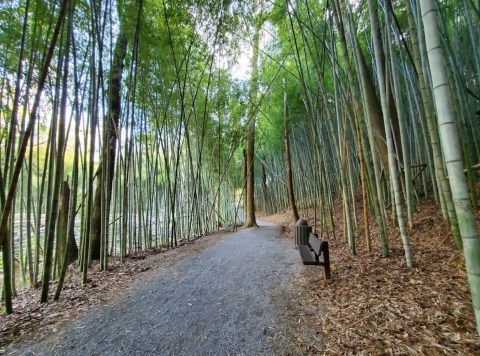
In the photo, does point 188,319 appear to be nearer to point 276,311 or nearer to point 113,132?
point 276,311

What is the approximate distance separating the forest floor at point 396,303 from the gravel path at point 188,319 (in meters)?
0.25


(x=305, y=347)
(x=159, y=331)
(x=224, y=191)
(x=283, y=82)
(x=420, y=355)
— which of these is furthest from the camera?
(x=224, y=191)

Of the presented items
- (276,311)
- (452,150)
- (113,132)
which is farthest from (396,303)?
(113,132)

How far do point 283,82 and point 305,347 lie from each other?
19.2 feet

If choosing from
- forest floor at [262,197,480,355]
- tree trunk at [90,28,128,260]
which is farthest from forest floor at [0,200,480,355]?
tree trunk at [90,28,128,260]

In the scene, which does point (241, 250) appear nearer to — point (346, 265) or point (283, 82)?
point (346, 265)

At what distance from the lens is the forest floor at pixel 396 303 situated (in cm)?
107

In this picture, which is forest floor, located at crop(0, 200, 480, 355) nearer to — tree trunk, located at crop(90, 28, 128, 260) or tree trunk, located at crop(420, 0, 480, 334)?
tree trunk, located at crop(420, 0, 480, 334)

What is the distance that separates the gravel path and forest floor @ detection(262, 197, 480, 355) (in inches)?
9.7

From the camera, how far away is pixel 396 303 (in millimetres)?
1400

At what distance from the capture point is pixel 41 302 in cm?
201

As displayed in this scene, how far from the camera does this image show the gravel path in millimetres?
1358

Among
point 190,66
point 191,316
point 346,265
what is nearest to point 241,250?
point 346,265

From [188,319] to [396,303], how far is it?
1.38m
